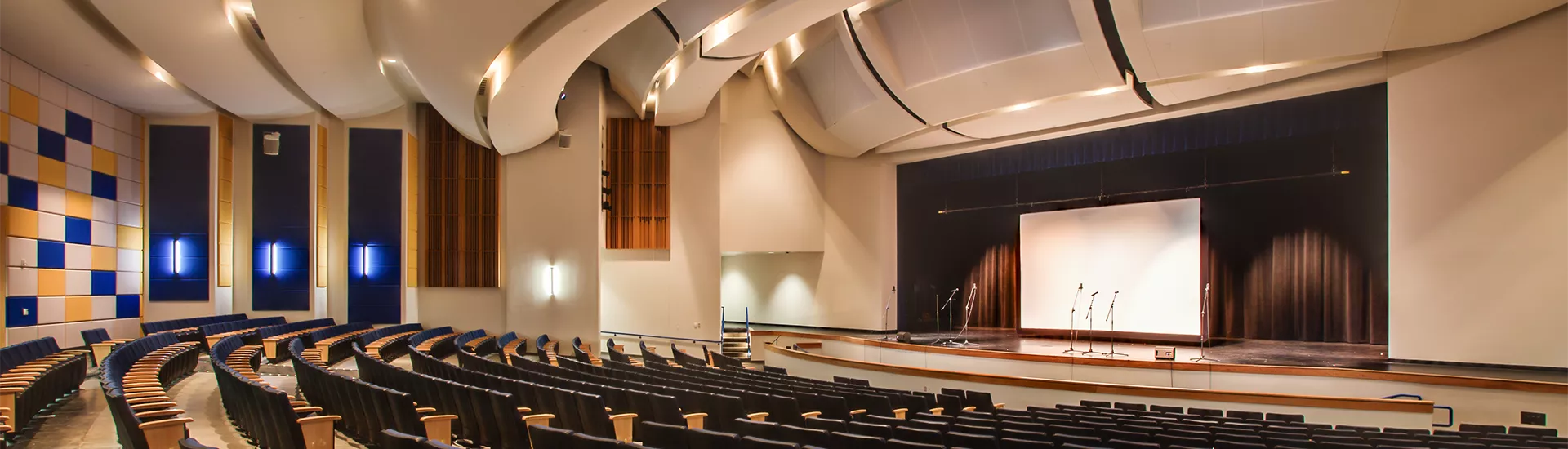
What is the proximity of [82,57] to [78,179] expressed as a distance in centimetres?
184

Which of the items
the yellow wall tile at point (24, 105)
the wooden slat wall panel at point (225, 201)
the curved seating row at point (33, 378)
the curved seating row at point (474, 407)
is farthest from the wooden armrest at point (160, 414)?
the wooden slat wall panel at point (225, 201)

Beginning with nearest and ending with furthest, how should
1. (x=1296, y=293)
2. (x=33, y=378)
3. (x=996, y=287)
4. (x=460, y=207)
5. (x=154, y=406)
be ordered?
(x=154, y=406) < (x=33, y=378) < (x=1296, y=293) < (x=460, y=207) < (x=996, y=287)

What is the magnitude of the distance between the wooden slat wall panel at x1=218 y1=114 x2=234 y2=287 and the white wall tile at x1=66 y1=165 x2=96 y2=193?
1495 millimetres

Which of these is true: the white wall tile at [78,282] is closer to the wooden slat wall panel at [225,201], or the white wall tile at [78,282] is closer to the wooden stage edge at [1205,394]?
the wooden slat wall panel at [225,201]

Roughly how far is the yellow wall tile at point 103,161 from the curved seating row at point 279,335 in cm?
282

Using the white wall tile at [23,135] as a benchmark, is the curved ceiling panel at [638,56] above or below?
above

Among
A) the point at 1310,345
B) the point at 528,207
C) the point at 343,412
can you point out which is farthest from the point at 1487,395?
the point at 528,207

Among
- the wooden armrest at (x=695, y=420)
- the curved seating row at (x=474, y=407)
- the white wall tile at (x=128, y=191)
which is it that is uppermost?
the white wall tile at (x=128, y=191)

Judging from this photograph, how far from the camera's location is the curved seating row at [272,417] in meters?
3.88

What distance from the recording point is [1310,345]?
10.5 metres

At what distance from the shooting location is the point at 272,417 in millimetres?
4078

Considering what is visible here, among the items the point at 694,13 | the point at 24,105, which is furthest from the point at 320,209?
the point at 694,13

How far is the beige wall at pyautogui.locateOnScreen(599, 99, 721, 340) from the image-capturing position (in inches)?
523

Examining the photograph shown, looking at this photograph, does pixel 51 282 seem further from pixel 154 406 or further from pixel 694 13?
pixel 694 13
